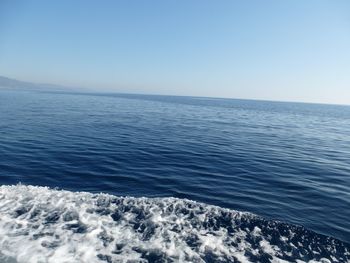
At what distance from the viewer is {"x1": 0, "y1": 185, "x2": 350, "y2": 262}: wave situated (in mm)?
10367

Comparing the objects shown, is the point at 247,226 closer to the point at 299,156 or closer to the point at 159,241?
the point at 159,241

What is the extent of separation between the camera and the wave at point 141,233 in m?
10.4

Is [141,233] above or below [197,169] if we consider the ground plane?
below

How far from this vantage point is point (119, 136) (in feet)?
113

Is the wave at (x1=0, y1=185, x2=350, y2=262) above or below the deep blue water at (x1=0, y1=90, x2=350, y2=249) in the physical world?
below

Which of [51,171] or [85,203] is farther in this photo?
[51,171]

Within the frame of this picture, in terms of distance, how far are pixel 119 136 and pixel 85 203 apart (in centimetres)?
2051

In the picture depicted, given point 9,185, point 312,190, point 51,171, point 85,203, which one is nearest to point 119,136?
point 51,171

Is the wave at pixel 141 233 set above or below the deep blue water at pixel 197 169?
below

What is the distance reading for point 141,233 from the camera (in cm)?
1176

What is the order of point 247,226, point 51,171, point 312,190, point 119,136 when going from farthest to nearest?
point 119,136 → point 51,171 → point 312,190 → point 247,226

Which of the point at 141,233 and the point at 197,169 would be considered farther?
the point at 197,169

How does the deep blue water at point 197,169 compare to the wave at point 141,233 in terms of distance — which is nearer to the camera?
the wave at point 141,233

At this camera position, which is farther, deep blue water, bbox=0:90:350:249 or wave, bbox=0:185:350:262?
deep blue water, bbox=0:90:350:249
